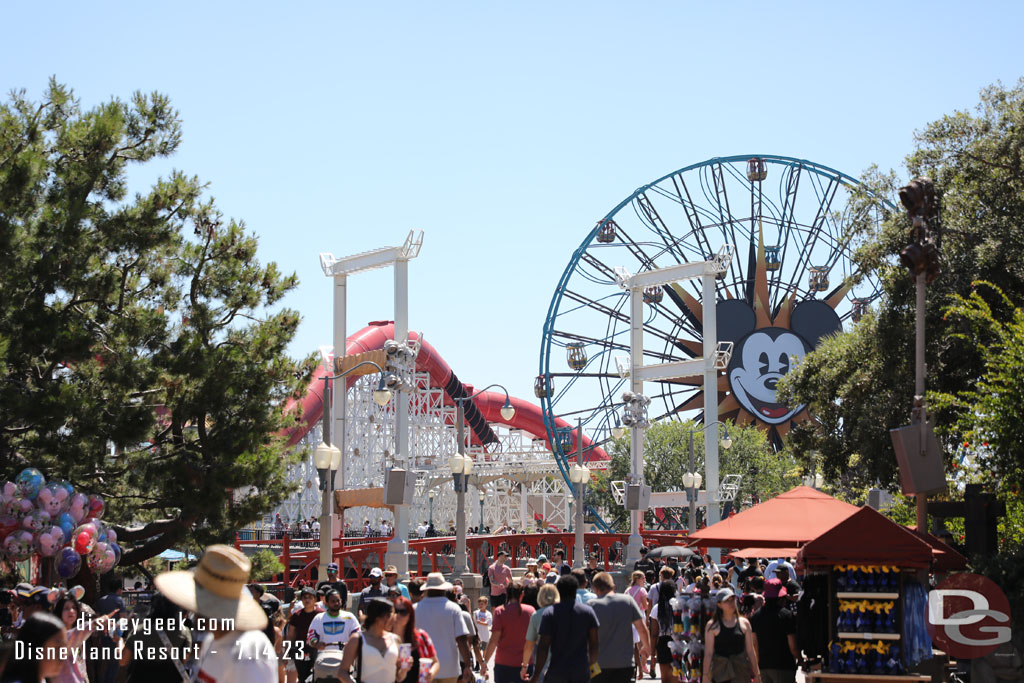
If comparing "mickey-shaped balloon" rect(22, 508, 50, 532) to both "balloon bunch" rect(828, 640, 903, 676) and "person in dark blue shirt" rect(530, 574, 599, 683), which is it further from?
"balloon bunch" rect(828, 640, 903, 676)

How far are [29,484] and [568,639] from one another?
32.1 feet

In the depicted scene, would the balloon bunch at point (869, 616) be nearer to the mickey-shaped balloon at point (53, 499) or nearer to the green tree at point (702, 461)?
the mickey-shaped balloon at point (53, 499)

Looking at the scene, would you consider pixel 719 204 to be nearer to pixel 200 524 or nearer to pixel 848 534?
pixel 200 524

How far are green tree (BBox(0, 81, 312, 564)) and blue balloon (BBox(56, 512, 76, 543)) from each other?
2.10m

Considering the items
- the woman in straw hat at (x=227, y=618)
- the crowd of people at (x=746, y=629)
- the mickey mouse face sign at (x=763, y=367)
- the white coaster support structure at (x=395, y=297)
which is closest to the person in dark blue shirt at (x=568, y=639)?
the crowd of people at (x=746, y=629)

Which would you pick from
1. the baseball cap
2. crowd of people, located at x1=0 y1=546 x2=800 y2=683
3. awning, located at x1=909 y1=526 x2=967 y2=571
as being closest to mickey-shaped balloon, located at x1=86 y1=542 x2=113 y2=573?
crowd of people, located at x1=0 y1=546 x2=800 y2=683

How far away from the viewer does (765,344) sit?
193ft

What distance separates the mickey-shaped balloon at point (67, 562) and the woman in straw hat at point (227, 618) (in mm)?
11148

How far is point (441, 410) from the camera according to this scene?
59250 mm

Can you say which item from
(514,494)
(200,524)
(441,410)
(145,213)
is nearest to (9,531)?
(200,524)

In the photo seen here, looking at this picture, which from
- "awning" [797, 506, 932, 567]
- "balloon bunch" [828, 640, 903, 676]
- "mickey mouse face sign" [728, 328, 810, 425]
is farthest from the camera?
"mickey mouse face sign" [728, 328, 810, 425]

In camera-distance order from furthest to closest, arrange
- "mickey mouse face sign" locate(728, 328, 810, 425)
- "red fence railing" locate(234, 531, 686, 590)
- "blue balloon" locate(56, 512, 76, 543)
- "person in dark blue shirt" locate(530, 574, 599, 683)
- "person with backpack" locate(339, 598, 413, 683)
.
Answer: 1. "mickey mouse face sign" locate(728, 328, 810, 425)
2. "red fence railing" locate(234, 531, 686, 590)
3. "blue balloon" locate(56, 512, 76, 543)
4. "person in dark blue shirt" locate(530, 574, 599, 683)
5. "person with backpack" locate(339, 598, 413, 683)

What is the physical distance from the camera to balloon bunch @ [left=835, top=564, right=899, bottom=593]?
1138 cm

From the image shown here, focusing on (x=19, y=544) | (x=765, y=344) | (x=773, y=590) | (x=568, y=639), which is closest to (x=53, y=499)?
(x=19, y=544)
